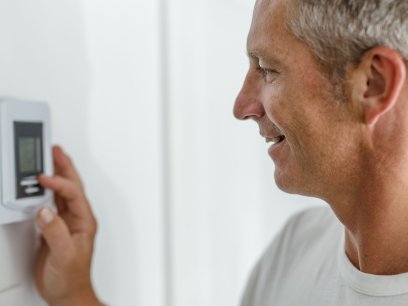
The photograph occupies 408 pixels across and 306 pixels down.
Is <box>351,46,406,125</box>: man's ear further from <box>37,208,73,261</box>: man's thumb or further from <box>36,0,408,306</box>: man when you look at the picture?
<box>37,208,73,261</box>: man's thumb

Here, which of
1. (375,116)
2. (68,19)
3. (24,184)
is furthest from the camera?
(68,19)

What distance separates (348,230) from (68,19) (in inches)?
24.3

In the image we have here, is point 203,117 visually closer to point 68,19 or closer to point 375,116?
point 68,19

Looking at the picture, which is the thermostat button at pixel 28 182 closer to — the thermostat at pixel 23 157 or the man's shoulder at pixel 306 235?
the thermostat at pixel 23 157

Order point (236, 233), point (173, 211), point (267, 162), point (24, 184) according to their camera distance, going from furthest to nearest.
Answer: point (267, 162) < point (236, 233) < point (173, 211) < point (24, 184)

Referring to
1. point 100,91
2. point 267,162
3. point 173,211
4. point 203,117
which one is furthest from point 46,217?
point 267,162

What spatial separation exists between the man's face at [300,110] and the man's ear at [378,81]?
0.03 meters

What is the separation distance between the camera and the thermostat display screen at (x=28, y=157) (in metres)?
0.91

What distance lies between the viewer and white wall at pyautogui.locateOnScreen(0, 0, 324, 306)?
999 millimetres

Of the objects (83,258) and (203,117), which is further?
(203,117)

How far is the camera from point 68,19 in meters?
1.04

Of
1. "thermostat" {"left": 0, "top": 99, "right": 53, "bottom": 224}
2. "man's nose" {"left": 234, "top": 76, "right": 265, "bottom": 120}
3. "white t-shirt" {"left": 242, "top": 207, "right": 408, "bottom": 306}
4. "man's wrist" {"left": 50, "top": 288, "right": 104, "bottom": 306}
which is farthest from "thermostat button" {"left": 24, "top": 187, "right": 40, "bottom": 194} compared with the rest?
"white t-shirt" {"left": 242, "top": 207, "right": 408, "bottom": 306}

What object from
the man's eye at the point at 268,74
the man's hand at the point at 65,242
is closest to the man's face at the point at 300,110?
the man's eye at the point at 268,74

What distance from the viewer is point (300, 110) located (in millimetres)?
846
